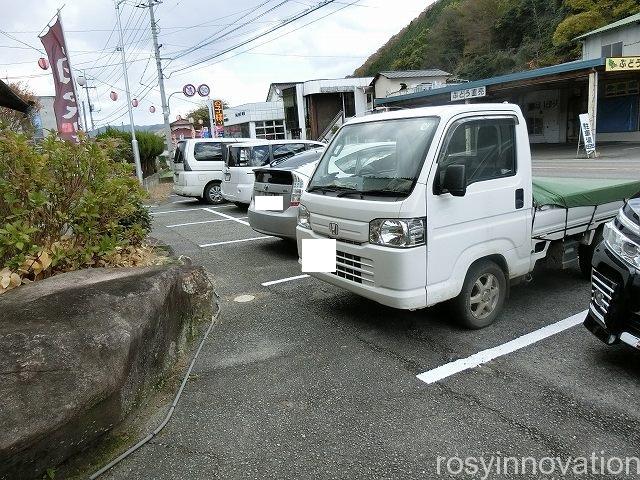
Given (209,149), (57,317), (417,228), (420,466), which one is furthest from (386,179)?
(209,149)

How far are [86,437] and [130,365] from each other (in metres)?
0.45

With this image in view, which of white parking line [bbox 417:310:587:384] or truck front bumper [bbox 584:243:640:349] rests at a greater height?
truck front bumper [bbox 584:243:640:349]

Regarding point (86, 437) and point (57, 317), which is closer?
point (86, 437)

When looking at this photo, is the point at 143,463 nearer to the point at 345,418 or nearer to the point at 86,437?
the point at 86,437

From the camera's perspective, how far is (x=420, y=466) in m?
2.43

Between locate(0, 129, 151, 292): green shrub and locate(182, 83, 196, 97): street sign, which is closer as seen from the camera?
locate(0, 129, 151, 292): green shrub

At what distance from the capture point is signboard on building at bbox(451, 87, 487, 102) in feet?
73.2

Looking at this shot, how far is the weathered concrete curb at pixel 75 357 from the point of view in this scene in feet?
7.24

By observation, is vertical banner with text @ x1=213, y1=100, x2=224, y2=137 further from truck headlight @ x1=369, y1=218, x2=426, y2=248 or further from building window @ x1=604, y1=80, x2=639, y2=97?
truck headlight @ x1=369, y1=218, x2=426, y2=248

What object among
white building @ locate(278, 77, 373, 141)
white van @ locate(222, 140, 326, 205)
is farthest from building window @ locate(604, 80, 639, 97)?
white van @ locate(222, 140, 326, 205)

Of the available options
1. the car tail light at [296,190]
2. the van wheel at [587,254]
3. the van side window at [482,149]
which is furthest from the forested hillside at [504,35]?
the van side window at [482,149]

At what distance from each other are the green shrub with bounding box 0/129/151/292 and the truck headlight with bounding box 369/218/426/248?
8.31 feet

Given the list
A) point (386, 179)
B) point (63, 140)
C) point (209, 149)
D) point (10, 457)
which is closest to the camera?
point (10, 457)

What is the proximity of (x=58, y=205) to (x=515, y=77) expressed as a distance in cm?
2063
